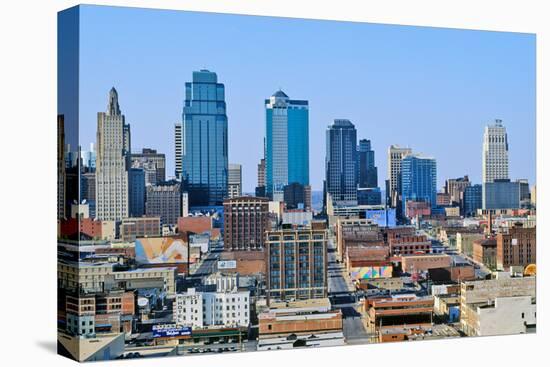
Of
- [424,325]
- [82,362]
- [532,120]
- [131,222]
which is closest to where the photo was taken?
[82,362]

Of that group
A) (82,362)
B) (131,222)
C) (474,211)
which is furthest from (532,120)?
(82,362)

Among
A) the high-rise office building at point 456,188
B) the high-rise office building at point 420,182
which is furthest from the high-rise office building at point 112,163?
the high-rise office building at point 456,188

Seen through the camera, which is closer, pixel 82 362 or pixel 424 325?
pixel 82 362

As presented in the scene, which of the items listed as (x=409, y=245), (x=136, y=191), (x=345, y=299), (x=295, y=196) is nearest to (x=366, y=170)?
(x=295, y=196)

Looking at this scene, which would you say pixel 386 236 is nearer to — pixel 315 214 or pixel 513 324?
pixel 315 214

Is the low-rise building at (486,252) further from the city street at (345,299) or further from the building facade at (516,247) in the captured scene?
the city street at (345,299)

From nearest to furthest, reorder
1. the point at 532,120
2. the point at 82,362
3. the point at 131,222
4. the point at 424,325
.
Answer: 1. the point at 82,362
2. the point at 131,222
3. the point at 424,325
4. the point at 532,120

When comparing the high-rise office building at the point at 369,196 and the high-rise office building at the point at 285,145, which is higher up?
the high-rise office building at the point at 285,145
